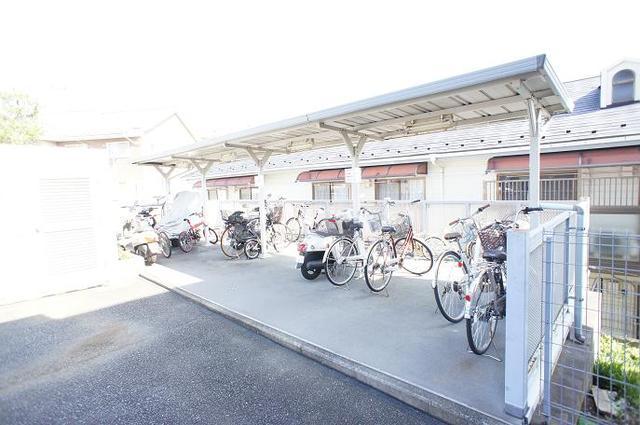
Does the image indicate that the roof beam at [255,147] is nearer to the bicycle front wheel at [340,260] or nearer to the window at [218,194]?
the bicycle front wheel at [340,260]

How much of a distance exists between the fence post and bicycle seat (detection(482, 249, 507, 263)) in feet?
3.72

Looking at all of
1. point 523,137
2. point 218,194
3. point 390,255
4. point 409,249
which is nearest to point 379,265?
point 390,255

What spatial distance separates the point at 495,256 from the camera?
10.3 feet

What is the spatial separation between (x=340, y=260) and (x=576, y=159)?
530 centimetres

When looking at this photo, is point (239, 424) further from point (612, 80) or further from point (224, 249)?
point (612, 80)

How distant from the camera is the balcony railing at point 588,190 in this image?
650cm

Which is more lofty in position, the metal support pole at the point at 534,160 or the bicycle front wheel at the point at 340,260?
the metal support pole at the point at 534,160

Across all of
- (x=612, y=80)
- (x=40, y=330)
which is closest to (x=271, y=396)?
(x=40, y=330)

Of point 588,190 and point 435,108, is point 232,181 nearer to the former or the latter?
point 435,108

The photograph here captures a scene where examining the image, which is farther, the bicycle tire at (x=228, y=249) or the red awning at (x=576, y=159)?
the bicycle tire at (x=228, y=249)

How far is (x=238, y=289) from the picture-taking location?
511cm

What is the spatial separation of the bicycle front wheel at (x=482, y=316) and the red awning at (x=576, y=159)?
5200 mm

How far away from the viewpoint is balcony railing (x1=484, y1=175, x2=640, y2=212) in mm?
6500

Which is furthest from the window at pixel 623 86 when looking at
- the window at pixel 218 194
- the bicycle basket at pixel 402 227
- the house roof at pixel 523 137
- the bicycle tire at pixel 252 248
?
the window at pixel 218 194
